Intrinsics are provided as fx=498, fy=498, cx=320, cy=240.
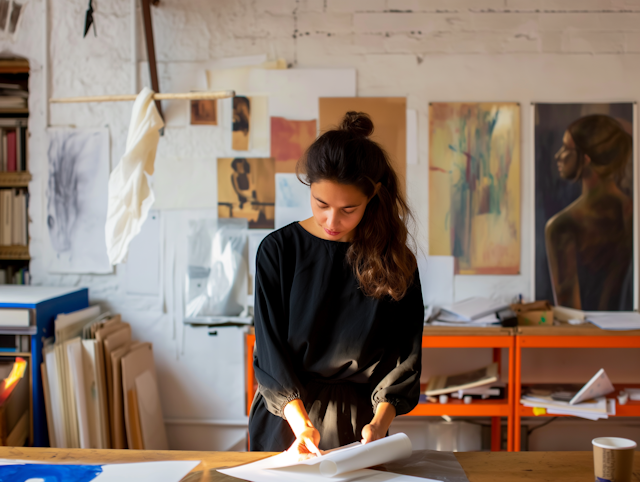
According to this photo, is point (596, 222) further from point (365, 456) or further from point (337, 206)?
point (365, 456)

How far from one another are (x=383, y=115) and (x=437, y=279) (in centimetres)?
90

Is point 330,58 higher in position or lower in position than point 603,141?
higher

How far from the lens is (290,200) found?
8.62 feet

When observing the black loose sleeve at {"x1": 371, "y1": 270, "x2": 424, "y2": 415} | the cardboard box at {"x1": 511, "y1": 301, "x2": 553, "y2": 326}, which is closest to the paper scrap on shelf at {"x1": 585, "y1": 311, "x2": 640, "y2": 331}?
the cardboard box at {"x1": 511, "y1": 301, "x2": 553, "y2": 326}

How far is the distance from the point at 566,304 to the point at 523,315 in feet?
1.10

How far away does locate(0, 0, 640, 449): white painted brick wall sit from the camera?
2559mm

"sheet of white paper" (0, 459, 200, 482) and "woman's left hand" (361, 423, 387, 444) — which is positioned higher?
"woman's left hand" (361, 423, 387, 444)

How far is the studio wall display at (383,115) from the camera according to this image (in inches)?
102

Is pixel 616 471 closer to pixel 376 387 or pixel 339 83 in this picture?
pixel 376 387

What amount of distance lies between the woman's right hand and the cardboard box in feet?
5.43

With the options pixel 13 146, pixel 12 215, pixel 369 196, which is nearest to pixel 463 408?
pixel 369 196

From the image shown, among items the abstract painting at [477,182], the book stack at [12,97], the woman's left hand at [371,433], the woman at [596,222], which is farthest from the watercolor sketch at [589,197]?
the book stack at [12,97]

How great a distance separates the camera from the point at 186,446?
2686 mm

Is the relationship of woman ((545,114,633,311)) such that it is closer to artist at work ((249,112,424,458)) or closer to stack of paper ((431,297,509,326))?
stack of paper ((431,297,509,326))
